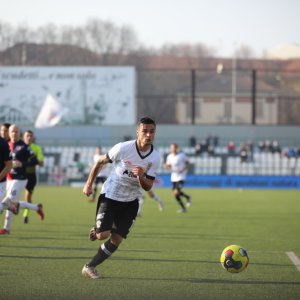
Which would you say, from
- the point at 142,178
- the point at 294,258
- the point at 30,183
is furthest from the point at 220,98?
the point at 142,178

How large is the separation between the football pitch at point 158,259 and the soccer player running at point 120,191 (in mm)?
439

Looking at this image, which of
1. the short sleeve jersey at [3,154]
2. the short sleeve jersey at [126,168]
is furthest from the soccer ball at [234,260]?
the short sleeve jersey at [3,154]

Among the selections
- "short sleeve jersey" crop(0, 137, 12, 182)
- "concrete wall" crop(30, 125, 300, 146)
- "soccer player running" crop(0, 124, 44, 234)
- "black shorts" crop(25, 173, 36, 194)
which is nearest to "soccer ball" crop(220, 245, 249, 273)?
"short sleeve jersey" crop(0, 137, 12, 182)

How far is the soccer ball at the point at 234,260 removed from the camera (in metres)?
9.71

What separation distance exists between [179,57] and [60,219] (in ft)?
186

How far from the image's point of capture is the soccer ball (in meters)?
9.71

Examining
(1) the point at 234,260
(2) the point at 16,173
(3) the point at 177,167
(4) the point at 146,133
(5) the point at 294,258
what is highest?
(4) the point at 146,133

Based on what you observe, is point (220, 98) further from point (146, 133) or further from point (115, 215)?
point (146, 133)

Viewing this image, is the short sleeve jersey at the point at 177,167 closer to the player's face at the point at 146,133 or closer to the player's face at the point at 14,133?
the player's face at the point at 14,133

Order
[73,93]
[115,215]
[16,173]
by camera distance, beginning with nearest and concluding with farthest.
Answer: [115,215] → [16,173] → [73,93]

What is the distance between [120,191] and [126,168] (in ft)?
1.04

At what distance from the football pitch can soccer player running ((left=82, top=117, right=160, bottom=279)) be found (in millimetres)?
439

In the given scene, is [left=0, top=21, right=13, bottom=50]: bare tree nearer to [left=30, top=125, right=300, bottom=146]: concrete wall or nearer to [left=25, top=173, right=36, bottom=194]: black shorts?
[left=30, top=125, right=300, bottom=146]: concrete wall

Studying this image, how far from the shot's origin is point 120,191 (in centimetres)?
958
